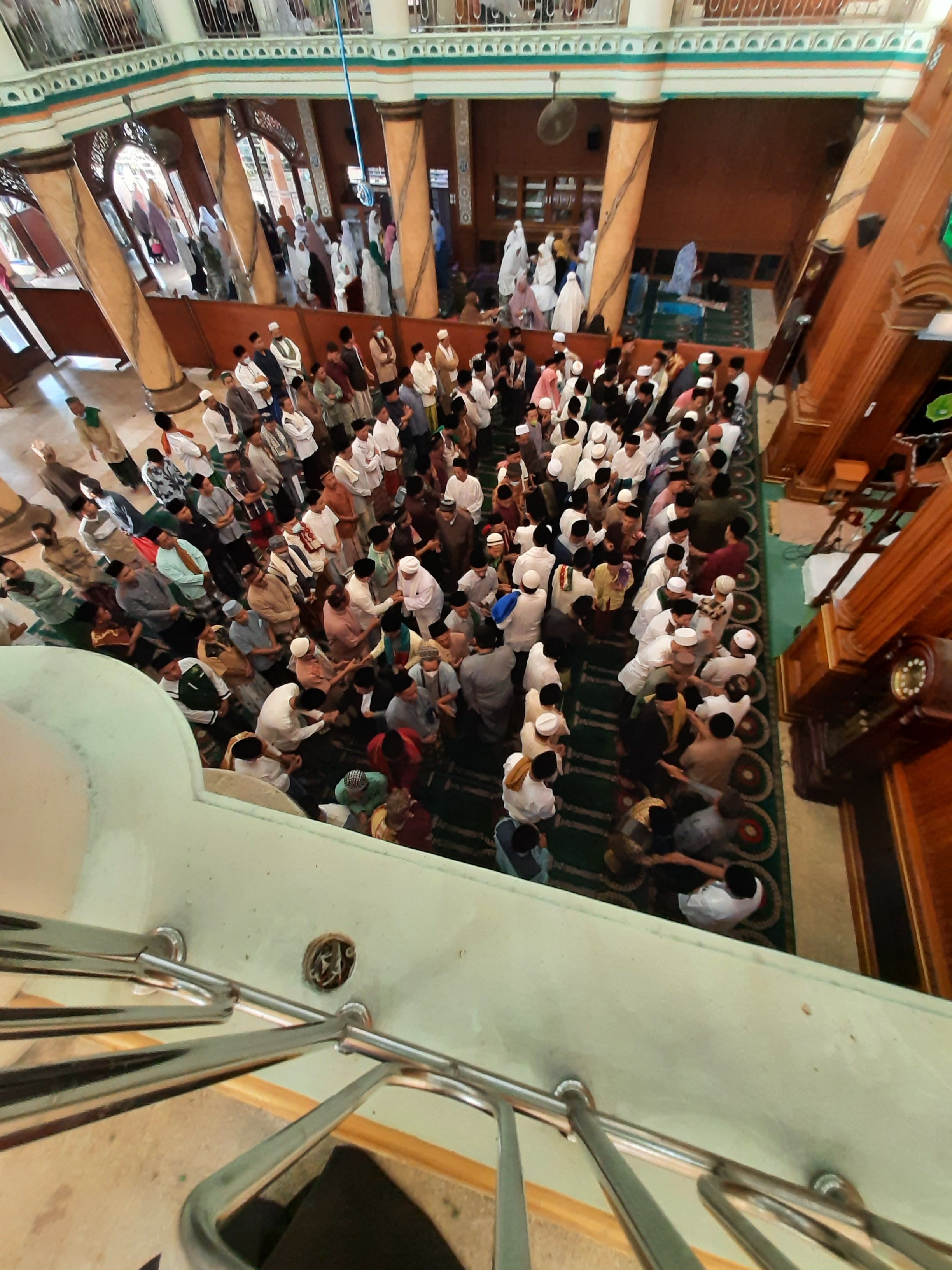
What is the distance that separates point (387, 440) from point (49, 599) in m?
3.56

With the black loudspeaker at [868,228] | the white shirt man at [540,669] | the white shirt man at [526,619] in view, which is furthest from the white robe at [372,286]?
the white shirt man at [540,669]

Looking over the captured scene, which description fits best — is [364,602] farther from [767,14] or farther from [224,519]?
[767,14]

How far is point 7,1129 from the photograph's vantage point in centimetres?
66

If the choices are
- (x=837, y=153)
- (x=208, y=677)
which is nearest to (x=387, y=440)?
(x=208, y=677)

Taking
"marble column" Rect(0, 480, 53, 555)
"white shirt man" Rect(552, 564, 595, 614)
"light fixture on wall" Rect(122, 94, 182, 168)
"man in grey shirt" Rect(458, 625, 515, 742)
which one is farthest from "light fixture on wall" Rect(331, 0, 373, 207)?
"man in grey shirt" Rect(458, 625, 515, 742)

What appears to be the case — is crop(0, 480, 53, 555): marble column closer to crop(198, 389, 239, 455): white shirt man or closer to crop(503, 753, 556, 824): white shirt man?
crop(198, 389, 239, 455): white shirt man

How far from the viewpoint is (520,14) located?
789cm

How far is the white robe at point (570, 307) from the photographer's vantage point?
29.3 feet

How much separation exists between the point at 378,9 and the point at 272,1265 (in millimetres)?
11001

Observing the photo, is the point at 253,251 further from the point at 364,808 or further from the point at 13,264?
the point at 364,808

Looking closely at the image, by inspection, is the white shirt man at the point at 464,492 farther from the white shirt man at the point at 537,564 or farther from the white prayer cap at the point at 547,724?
the white prayer cap at the point at 547,724

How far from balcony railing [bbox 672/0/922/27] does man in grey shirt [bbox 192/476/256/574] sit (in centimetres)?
778

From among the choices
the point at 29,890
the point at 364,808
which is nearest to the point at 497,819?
the point at 364,808

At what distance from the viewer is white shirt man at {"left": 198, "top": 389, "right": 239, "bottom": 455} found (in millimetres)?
6642
